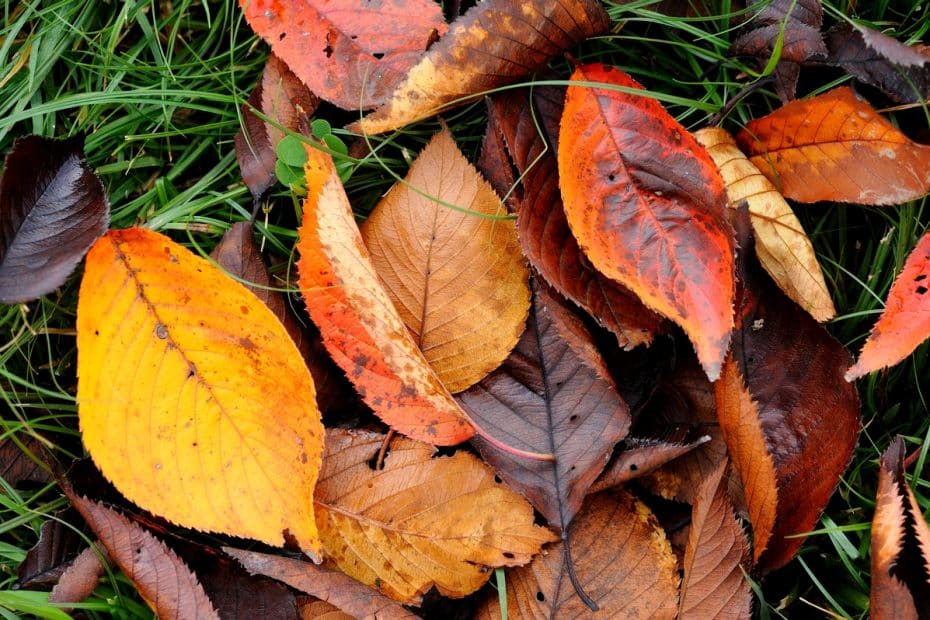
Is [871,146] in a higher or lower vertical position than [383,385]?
higher

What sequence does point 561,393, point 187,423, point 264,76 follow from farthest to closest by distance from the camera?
point 264,76 → point 561,393 → point 187,423

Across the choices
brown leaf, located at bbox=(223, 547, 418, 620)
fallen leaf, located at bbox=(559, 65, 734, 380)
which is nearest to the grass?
fallen leaf, located at bbox=(559, 65, 734, 380)

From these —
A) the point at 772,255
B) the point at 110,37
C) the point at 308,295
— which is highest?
the point at 110,37

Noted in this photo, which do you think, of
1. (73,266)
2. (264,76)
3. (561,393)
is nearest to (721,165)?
(561,393)

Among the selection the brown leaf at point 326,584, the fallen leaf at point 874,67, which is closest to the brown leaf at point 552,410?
the brown leaf at point 326,584

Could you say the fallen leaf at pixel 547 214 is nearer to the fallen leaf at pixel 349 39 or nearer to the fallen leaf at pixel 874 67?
the fallen leaf at pixel 349 39

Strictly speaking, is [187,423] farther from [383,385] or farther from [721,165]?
[721,165]

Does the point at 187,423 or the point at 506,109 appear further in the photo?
the point at 506,109

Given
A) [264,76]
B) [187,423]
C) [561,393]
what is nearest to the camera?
[187,423]
